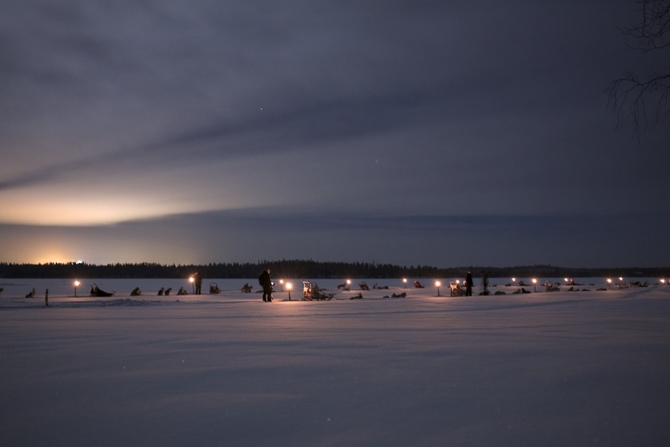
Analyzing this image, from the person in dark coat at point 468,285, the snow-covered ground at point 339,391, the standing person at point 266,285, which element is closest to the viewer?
the snow-covered ground at point 339,391

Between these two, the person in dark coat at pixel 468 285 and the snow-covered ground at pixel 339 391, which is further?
the person in dark coat at pixel 468 285

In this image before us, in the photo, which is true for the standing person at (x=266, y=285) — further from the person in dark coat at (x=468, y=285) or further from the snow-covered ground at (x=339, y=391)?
the snow-covered ground at (x=339, y=391)

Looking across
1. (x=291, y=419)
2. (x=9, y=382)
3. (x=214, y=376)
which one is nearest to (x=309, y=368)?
(x=214, y=376)

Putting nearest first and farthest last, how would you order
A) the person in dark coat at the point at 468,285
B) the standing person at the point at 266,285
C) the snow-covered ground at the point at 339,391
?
the snow-covered ground at the point at 339,391, the standing person at the point at 266,285, the person in dark coat at the point at 468,285

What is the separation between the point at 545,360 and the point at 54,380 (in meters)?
6.06

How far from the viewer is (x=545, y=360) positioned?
245 inches

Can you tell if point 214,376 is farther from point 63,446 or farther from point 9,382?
point 9,382

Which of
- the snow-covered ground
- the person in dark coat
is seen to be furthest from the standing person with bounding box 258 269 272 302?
the snow-covered ground

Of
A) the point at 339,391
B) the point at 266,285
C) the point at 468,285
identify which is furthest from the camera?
the point at 468,285

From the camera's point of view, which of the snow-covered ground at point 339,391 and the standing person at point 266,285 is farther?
the standing person at point 266,285

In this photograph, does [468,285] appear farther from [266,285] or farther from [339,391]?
[339,391]

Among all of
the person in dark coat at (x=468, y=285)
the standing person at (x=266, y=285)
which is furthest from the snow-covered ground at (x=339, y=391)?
the person in dark coat at (x=468, y=285)

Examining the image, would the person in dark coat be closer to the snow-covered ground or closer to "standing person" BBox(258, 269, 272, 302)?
"standing person" BBox(258, 269, 272, 302)

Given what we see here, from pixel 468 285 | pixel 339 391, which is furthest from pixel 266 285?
pixel 339 391
